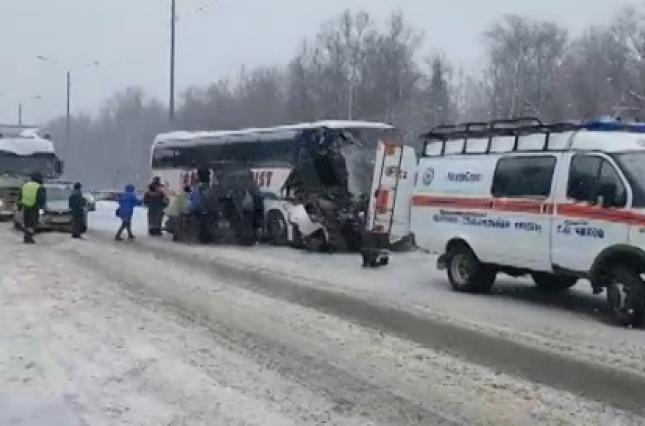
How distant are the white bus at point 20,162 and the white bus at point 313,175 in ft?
37.5

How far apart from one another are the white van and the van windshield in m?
0.01

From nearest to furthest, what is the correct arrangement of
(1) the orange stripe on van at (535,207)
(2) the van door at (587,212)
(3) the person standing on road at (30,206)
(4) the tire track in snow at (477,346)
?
(4) the tire track in snow at (477,346) → (1) the orange stripe on van at (535,207) → (2) the van door at (587,212) → (3) the person standing on road at (30,206)

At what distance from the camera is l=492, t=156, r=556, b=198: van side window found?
42.3 ft

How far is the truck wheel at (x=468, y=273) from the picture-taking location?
14383 millimetres

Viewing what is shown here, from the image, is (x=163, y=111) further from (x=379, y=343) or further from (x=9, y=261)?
(x=379, y=343)

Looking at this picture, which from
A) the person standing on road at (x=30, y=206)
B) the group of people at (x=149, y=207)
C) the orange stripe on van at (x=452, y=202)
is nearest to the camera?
the orange stripe on van at (x=452, y=202)

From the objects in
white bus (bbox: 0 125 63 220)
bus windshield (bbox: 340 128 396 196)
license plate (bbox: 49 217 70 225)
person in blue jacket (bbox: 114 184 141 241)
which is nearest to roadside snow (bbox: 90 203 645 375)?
bus windshield (bbox: 340 128 396 196)

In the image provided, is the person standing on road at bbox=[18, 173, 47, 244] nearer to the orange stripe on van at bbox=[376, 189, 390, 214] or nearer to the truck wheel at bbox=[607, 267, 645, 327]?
the orange stripe on van at bbox=[376, 189, 390, 214]

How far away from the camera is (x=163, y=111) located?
140 metres

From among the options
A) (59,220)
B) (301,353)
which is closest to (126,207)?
(59,220)

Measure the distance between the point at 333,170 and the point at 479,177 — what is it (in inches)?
348

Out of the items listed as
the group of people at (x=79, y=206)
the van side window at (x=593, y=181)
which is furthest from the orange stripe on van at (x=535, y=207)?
the group of people at (x=79, y=206)

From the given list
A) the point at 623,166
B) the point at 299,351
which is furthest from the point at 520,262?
the point at 299,351

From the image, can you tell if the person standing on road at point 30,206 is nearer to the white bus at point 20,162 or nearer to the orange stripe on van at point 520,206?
the white bus at point 20,162
